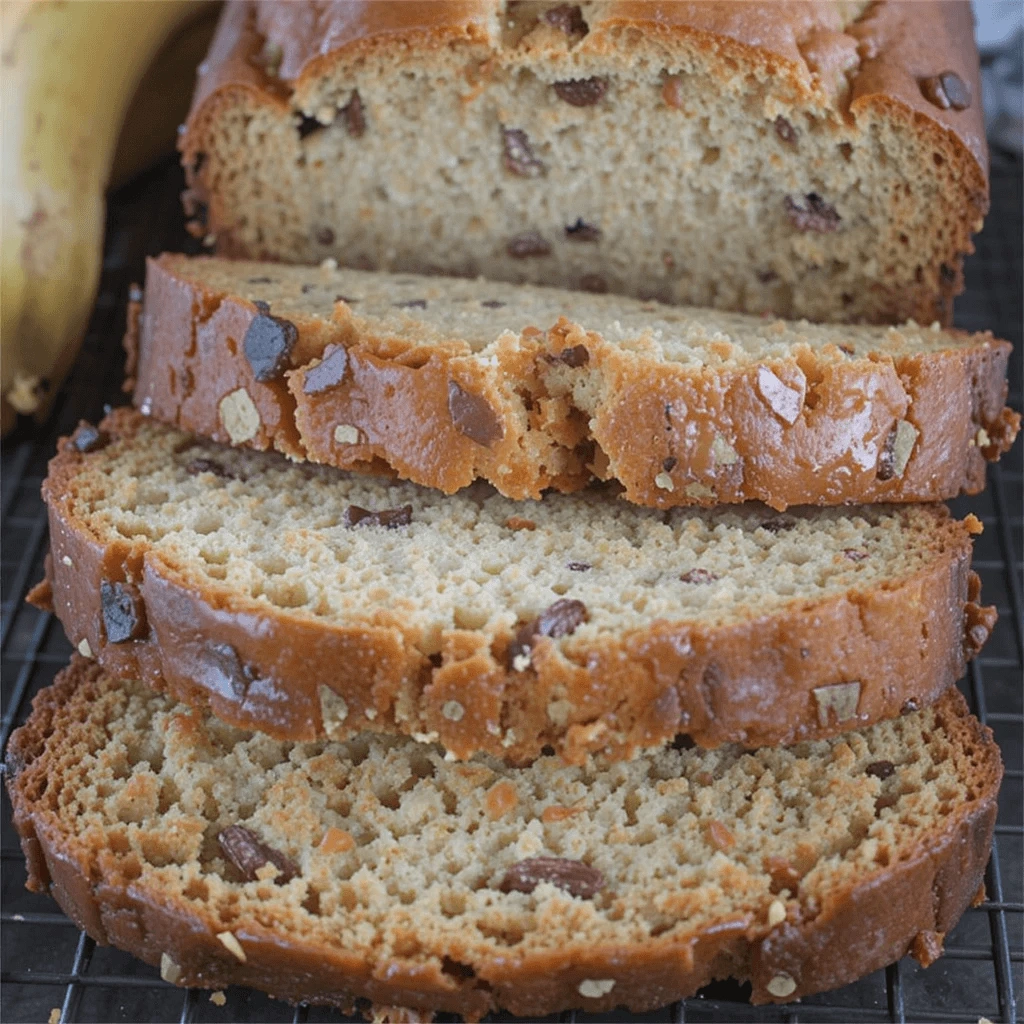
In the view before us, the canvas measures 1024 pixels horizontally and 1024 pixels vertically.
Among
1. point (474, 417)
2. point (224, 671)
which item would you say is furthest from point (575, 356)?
point (224, 671)

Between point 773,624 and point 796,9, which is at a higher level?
point 796,9

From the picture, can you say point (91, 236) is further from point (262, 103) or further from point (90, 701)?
point (90, 701)

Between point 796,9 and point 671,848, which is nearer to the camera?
point 671,848

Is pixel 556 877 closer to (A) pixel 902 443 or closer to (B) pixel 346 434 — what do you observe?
(B) pixel 346 434

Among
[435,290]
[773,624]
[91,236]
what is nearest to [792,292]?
[435,290]

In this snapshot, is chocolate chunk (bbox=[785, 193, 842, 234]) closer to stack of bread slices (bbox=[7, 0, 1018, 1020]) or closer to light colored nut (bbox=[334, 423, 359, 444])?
stack of bread slices (bbox=[7, 0, 1018, 1020])
